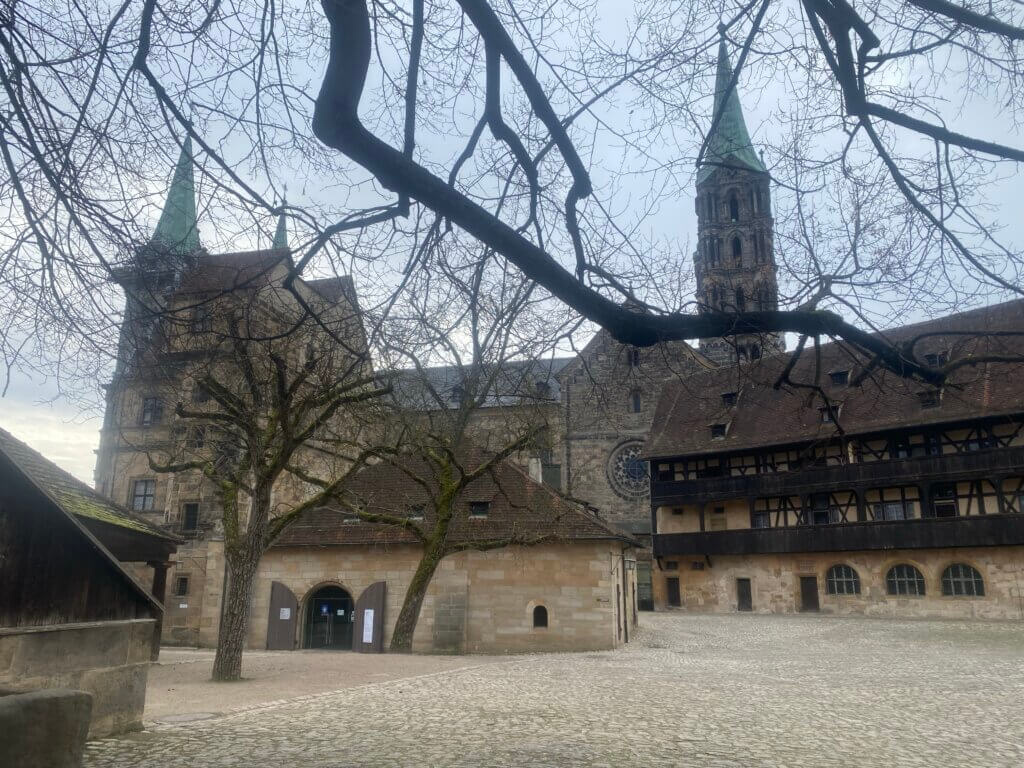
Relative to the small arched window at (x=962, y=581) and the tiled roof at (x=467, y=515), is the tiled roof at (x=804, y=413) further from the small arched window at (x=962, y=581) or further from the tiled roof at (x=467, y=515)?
the tiled roof at (x=467, y=515)

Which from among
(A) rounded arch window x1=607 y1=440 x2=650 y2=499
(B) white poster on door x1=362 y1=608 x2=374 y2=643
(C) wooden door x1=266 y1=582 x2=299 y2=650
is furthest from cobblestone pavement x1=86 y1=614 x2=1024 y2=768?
(A) rounded arch window x1=607 y1=440 x2=650 y2=499

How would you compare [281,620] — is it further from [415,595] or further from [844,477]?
[844,477]

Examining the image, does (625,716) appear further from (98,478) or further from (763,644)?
(98,478)

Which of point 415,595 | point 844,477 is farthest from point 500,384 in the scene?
point 844,477

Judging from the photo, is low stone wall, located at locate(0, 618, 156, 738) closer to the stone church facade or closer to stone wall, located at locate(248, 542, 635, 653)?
the stone church facade

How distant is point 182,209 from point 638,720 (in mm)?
7148

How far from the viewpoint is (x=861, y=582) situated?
3219 cm

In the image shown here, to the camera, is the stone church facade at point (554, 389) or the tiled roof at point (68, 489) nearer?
the stone church facade at point (554, 389)

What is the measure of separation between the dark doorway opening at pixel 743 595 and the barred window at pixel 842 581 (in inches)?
140

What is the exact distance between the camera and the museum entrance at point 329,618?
950 inches

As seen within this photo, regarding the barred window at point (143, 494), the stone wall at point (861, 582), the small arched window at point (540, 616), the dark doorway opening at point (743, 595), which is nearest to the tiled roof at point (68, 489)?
the small arched window at point (540, 616)

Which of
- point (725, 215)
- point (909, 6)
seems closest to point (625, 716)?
point (909, 6)

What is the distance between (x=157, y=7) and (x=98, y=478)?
35.3 meters

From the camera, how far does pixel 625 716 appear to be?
9.19m
